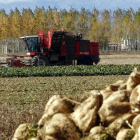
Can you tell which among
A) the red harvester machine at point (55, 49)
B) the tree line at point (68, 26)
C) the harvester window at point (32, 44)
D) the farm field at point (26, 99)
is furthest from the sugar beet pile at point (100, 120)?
the tree line at point (68, 26)

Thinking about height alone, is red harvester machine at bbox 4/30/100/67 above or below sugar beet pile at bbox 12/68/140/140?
above

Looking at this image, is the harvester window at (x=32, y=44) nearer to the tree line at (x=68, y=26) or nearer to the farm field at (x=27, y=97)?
the farm field at (x=27, y=97)

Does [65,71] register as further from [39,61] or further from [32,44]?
[32,44]

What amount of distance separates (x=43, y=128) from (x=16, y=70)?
1628cm

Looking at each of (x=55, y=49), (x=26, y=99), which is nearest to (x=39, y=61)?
(x=55, y=49)

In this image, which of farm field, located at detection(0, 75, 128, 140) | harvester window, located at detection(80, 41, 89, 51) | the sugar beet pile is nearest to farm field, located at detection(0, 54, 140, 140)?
farm field, located at detection(0, 75, 128, 140)

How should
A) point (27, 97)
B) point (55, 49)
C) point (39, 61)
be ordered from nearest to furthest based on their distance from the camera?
point (27, 97) < point (39, 61) < point (55, 49)

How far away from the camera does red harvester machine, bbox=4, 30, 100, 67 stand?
21453 mm

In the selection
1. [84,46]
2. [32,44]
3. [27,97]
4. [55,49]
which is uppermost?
[32,44]

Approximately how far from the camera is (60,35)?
21.3 meters

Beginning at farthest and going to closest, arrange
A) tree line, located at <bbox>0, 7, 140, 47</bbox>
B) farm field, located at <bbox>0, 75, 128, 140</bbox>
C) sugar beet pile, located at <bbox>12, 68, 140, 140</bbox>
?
1. tree line, located at <bbox>0, 7, 140, 47</bbox>
2. farm field, located at <bbox>0, 75, 128, 140</bbox>
3. sugar beet pile, located at <bbox>12, 68, 140, 140</bbox>

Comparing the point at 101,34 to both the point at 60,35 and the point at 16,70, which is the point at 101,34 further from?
the point at 16,70

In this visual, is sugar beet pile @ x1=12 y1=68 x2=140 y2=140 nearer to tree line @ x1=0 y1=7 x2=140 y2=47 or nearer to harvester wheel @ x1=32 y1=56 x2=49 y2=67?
harvester wheel @ x1=32 y1=56 x2=49 y2=67

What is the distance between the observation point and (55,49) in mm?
22281
